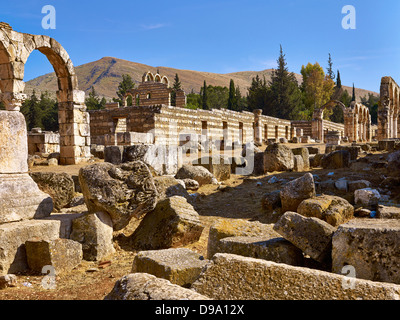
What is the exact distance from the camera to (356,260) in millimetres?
2801

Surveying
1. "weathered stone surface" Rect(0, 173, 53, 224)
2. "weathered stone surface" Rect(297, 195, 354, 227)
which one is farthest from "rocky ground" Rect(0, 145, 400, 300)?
"weathered stone surface" Rect(297, 195, 354, 227)

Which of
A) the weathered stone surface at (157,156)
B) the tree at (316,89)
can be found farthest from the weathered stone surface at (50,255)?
the tree at (316,89)

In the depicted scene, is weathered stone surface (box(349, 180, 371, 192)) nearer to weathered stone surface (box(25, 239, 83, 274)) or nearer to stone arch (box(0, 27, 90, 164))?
weathered stone surface (box(25, 239, 83, 274))

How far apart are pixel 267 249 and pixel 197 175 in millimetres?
6001

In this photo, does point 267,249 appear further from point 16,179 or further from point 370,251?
point 16,179

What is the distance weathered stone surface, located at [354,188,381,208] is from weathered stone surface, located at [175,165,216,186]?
3.98 meters

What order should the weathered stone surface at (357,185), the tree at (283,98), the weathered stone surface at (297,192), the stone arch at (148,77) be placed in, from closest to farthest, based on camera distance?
1. the weathered stone surface at (297,192)
2. the weathered stone surface at (357,185)
3. the stone arch at (148,77)
4. the tree at (283,98)

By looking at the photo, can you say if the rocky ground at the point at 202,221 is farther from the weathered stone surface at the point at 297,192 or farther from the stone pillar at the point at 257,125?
the stone pillar at the point at 257,125

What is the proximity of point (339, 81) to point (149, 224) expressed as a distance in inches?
2808

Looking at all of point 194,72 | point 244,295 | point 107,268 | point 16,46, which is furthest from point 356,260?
point 194,72

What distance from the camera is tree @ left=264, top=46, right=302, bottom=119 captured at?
45906 millimetres

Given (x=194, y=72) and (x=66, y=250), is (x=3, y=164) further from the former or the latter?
(x=194, y=72)

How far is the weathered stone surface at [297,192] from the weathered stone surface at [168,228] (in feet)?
6.61

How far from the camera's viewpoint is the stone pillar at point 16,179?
445cm
